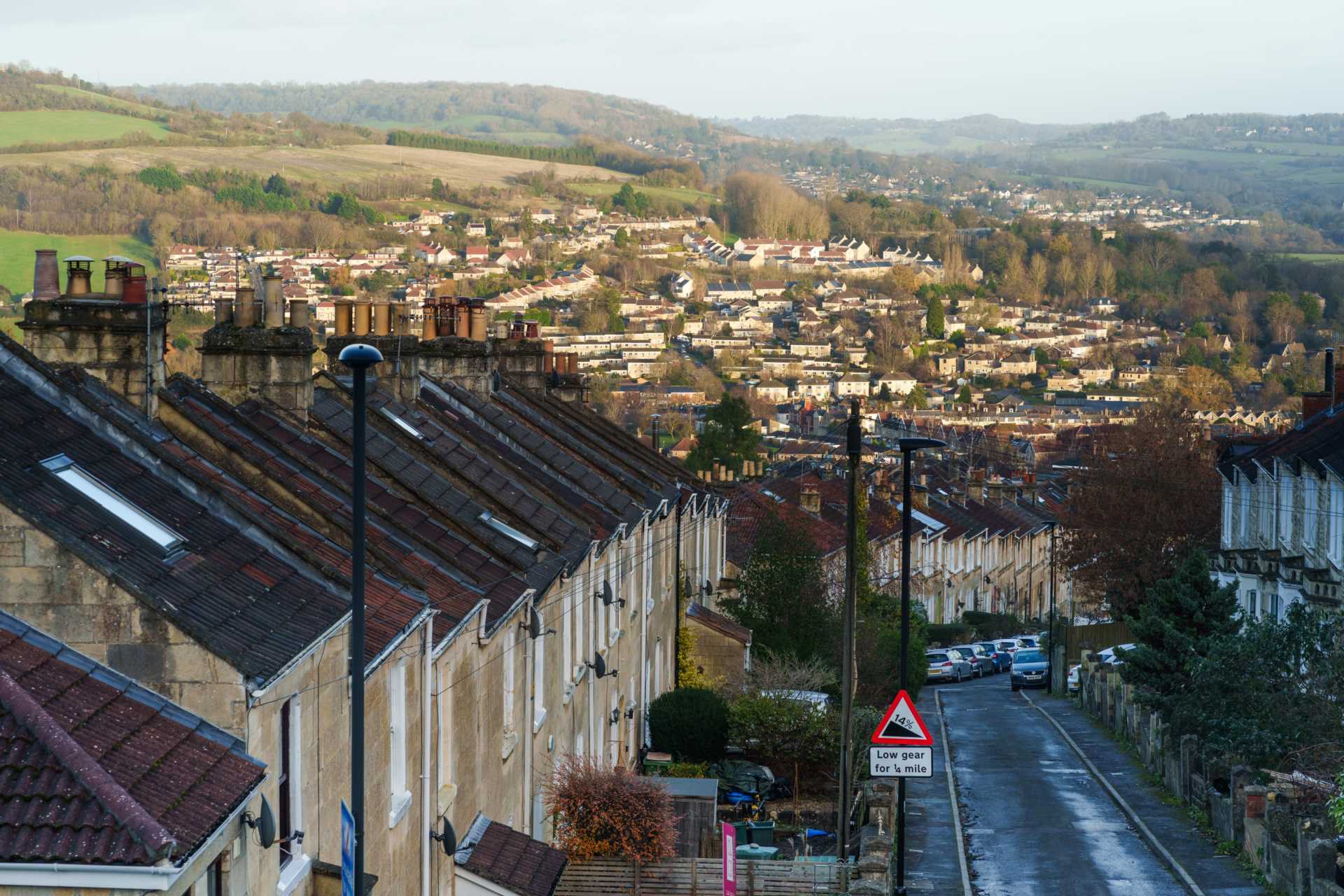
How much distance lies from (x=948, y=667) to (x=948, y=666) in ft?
0.21

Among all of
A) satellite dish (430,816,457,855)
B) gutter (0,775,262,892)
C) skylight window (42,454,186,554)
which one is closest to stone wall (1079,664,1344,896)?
satellite dish (430,816,457,855)

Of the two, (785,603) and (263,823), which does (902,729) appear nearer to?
(263,823)

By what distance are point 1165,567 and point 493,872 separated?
48.2m

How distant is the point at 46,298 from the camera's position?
15.1 m

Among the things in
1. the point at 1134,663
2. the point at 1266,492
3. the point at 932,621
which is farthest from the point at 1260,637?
the point at 932,621

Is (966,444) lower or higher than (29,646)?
lower

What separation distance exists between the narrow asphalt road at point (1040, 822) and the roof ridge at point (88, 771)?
1864 cm

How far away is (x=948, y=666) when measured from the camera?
62.2 meters

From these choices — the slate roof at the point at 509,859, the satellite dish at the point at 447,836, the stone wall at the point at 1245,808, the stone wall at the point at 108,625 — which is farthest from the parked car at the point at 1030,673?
the stone wall at the point at 108,625

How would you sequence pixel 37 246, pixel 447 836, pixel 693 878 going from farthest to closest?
pixel 37 246 → pixel 693 878 → pixel 447 836

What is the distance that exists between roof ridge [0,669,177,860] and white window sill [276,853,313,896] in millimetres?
2636

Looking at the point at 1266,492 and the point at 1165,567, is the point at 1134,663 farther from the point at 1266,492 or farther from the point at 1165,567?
the point at 1165,567

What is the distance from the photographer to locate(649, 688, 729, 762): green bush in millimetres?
32781

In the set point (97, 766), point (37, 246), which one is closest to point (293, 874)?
point (97, 766)
